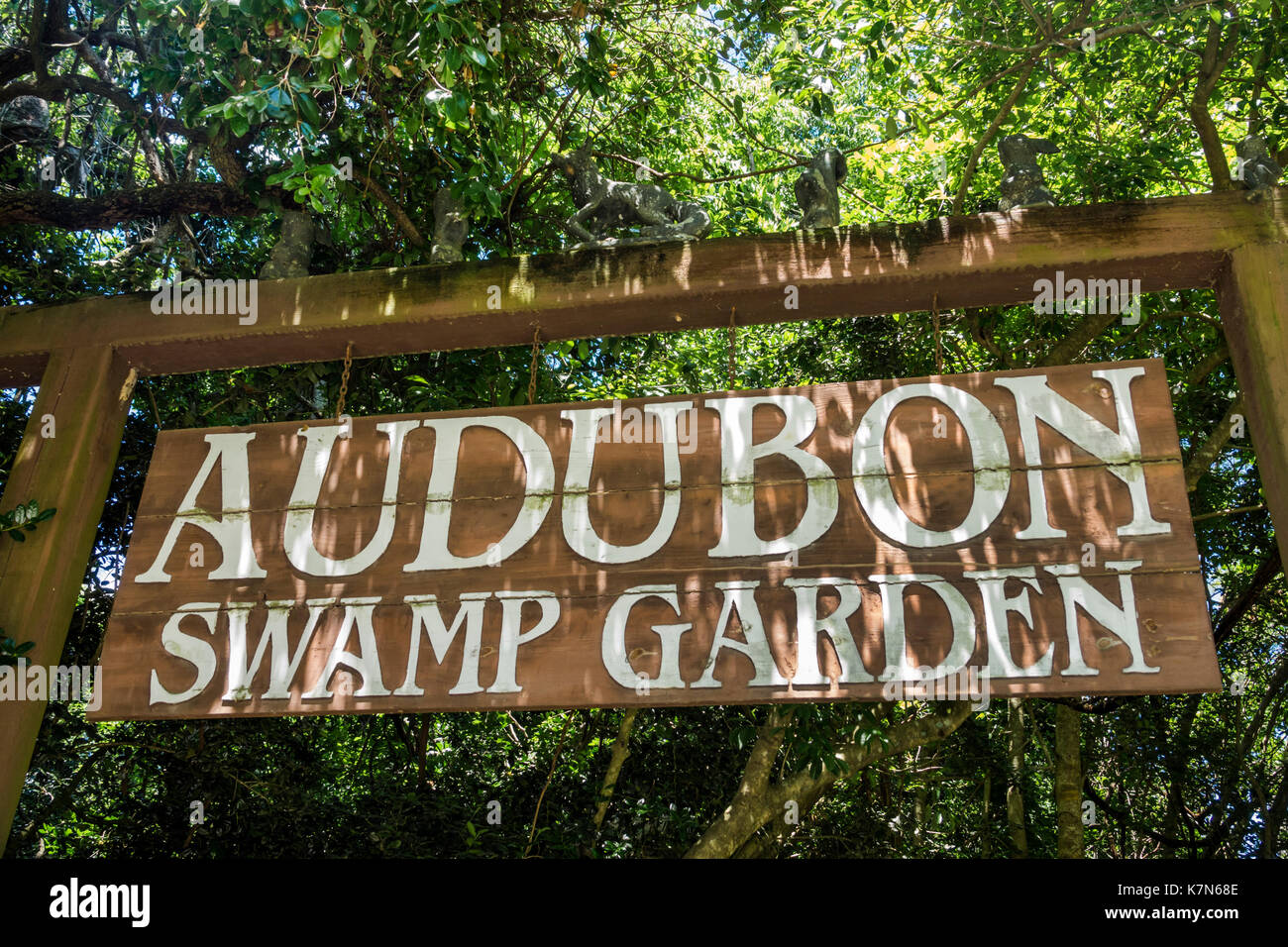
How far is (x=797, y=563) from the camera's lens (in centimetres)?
285

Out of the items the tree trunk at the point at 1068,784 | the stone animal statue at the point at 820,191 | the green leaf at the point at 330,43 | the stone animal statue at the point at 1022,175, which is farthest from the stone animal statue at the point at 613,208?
the tree trunk at the point at 1068,784

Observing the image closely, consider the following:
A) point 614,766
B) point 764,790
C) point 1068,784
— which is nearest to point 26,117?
point 614,766

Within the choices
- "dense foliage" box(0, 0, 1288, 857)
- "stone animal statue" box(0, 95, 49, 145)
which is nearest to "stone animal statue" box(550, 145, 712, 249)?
"dense foliage" box(0, 0, 1288, 857)

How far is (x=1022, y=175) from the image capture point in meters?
3.34

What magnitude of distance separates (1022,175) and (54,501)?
327 centimetres

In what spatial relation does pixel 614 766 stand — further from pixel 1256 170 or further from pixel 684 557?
pixel 1256 170

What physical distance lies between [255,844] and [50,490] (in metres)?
3.39

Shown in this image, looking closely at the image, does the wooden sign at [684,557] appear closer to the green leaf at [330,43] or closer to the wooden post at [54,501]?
the wooden post at [54,501]

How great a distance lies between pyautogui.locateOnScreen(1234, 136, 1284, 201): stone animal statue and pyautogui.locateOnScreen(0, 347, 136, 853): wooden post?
12.1ft
